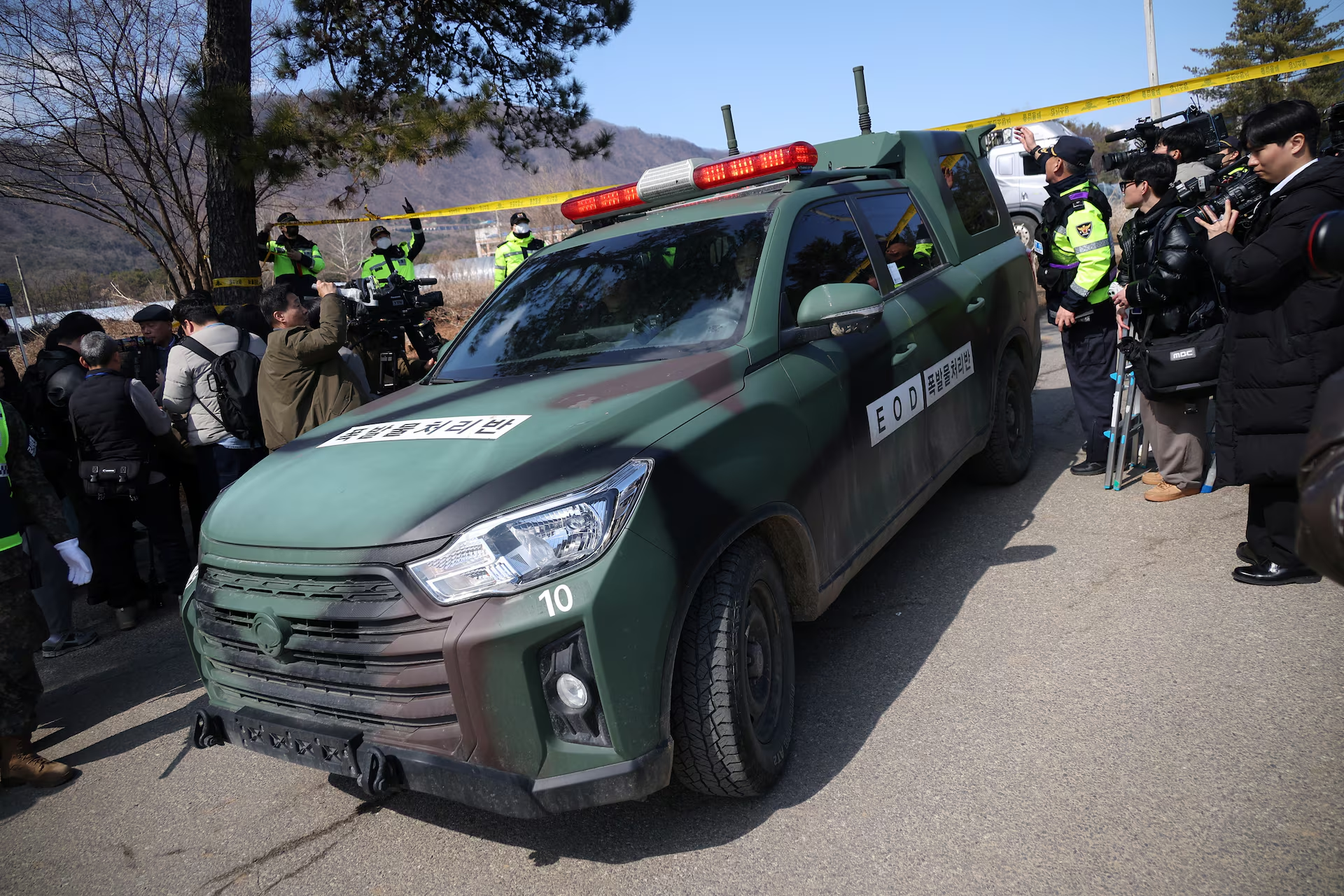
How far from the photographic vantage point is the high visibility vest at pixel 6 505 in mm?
3617

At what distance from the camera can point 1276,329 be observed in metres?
3.65

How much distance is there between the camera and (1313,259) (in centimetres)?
188

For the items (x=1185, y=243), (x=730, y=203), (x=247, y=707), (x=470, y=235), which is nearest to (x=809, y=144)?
(x=730, y=203)

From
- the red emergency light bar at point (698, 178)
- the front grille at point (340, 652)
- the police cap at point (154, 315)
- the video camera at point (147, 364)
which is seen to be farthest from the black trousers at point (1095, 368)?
the video camera at point (147, 364)

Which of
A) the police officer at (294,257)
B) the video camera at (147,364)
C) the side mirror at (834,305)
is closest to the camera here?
the side mirror at (834,305)

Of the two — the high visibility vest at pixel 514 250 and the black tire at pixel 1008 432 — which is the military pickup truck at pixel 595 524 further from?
the high visibility vest at pixel 514 250

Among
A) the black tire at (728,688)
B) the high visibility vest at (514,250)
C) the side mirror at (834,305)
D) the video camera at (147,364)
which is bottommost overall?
the black tire at (728,688)

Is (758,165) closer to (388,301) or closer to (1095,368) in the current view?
(1095,368)

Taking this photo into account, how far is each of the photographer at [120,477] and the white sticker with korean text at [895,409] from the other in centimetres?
416

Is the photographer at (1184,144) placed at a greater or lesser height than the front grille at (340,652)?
greater

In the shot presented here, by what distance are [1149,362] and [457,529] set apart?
398 centimetres

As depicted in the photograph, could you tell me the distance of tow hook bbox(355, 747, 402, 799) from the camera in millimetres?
2281

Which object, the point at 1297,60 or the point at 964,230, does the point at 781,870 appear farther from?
the point at 1297,60

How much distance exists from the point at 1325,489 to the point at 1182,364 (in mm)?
3433
